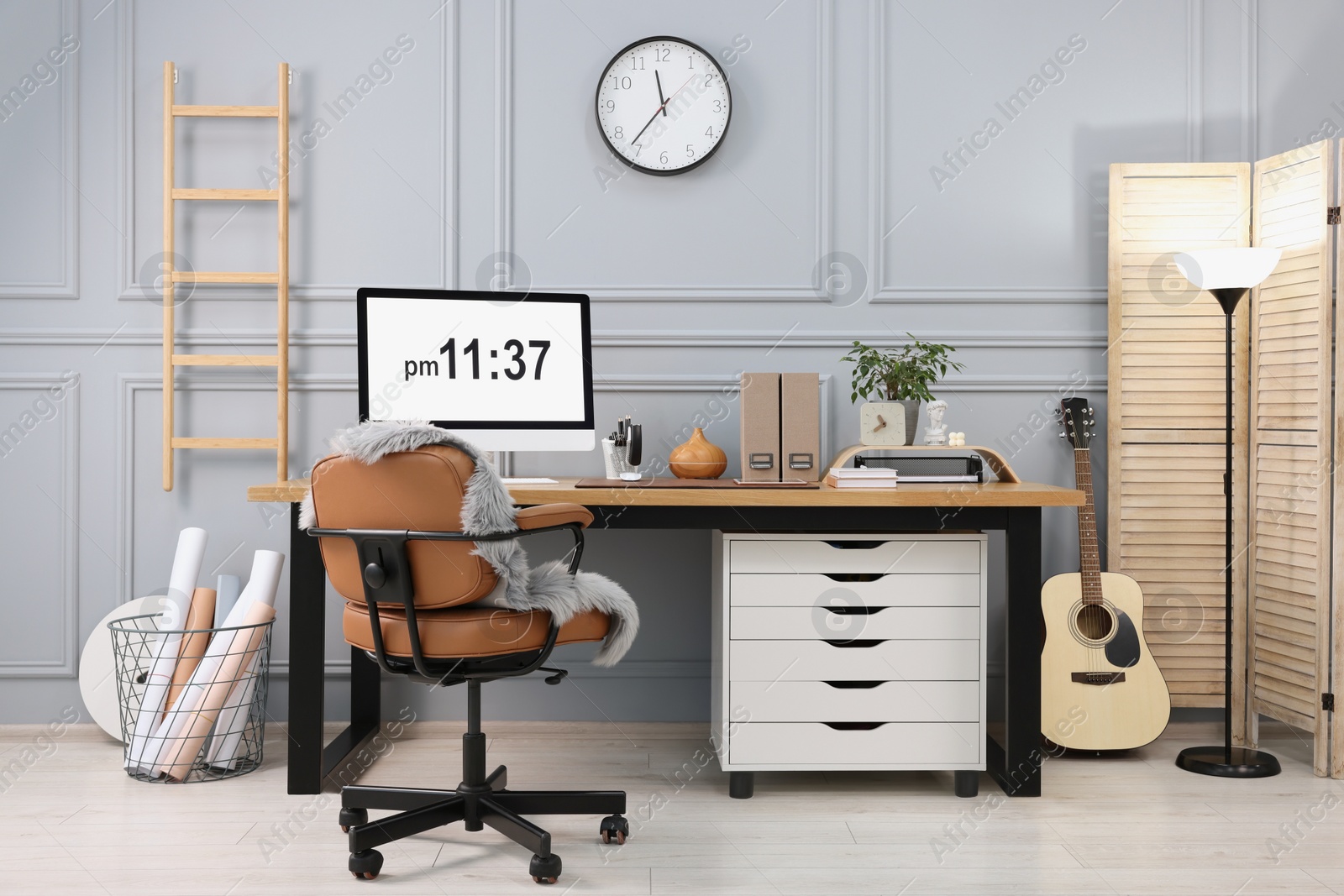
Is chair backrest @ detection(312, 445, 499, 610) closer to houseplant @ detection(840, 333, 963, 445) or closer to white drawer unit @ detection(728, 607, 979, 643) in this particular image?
white drawer unit @ detection(728, 607, 979, 643)

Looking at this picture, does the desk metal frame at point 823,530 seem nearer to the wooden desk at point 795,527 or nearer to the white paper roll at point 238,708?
the wooden desk at point 795,527

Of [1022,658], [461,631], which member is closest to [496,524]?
[461,631]

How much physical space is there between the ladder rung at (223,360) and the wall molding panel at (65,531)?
1.20ft

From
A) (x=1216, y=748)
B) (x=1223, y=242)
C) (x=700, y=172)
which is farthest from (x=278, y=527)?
(x=1223, y=242)

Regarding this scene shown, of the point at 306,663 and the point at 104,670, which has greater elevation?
the point at 306,663

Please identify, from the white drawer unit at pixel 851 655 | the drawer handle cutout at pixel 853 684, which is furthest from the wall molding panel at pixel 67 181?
the drawer handle cutout at pixel 853 684

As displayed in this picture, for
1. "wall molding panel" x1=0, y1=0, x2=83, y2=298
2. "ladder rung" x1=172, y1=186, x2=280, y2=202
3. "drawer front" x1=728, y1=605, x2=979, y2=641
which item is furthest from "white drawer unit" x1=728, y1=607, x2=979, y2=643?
"wall molding panel" x1=0, y1=0, x2=83, y2=298

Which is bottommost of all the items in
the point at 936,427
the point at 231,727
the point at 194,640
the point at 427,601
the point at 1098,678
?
the point at 231,727

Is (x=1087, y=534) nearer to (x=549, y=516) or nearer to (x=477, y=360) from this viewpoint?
(x=549, y=516)

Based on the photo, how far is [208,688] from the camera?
247cm

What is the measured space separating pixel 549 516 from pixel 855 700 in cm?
97

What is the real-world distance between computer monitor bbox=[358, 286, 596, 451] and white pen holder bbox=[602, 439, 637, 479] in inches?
3.5

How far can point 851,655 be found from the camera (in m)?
2.26

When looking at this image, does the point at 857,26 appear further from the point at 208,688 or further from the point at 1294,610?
the point at 208,688
